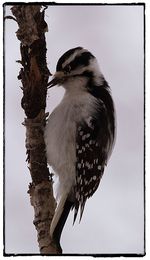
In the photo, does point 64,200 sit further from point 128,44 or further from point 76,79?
point 128,44

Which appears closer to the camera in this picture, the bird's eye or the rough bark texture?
the rough bark texture

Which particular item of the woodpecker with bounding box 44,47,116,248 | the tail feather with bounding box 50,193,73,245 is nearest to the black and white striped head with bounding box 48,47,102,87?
the woodpecker with bounding box 44,47,116,248

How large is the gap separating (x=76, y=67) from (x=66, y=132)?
19 cm

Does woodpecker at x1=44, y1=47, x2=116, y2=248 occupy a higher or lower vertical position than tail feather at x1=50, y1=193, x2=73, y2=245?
higher

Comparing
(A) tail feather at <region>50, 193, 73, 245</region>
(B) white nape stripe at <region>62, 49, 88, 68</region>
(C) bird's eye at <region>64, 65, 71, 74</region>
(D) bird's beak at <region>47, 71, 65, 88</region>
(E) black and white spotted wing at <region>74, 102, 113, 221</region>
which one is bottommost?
(A) tail feather at <region>50, 193, 73, 245</region>

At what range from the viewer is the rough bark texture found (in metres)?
1.32

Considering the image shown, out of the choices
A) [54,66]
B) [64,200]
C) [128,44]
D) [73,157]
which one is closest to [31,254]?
[64,200]

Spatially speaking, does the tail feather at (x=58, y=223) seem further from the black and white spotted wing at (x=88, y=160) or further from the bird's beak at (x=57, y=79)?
the bird's beak at (x=57, y=79)

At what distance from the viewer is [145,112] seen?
139cm

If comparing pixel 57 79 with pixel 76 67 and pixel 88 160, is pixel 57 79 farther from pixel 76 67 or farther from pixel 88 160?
pixel 88 160

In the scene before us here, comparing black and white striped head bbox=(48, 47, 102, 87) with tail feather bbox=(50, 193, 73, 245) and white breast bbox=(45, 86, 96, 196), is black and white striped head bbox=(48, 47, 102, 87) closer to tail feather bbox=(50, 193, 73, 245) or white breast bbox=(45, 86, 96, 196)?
white breast bbox=(45, 86, 96, 196)

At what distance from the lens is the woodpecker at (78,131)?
1407mm

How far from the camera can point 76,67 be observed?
4.78 feet

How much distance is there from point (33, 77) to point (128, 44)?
296 millimetres
